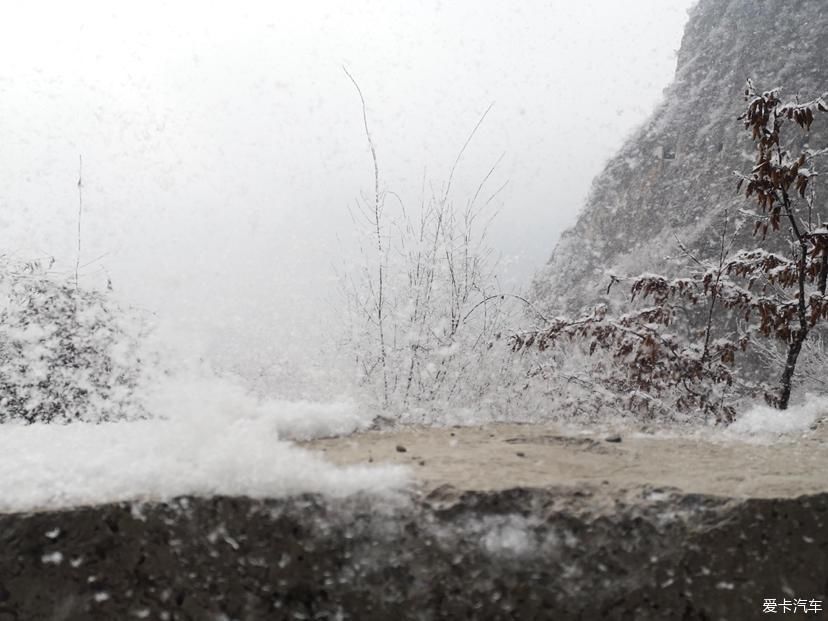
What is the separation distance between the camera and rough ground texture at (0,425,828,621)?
86 centimetres

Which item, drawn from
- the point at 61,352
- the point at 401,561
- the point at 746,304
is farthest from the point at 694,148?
the point at 401,561

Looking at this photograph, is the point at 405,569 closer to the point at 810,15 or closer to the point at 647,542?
the point at 647,542

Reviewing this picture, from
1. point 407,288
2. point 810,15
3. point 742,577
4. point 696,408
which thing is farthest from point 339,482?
point 810,15

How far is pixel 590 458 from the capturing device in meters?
1.19

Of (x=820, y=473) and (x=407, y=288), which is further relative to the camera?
A: (x=407, y=288)

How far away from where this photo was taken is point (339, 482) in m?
0.90

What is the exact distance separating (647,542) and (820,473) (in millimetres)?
421

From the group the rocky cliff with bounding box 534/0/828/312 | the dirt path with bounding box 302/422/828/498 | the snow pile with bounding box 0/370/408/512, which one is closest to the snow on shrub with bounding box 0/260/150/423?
the snow pile with bounding box 0/370/408/512

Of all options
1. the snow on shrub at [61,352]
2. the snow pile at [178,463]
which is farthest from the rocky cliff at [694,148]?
the snow pile at [178,463]

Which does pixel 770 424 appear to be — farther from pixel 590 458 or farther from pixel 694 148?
pixel 694 148

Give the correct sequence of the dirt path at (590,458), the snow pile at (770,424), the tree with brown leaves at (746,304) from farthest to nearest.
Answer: the tree with brown leaves at (746,304) → the snow pile at (770,424) → the dirt path at (590,458)

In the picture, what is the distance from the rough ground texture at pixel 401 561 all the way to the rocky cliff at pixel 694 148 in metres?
11.7

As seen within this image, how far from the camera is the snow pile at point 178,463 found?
35.1 inches

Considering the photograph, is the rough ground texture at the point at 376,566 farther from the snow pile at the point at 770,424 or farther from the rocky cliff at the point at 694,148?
the rocky cliff at the point at 694,148
